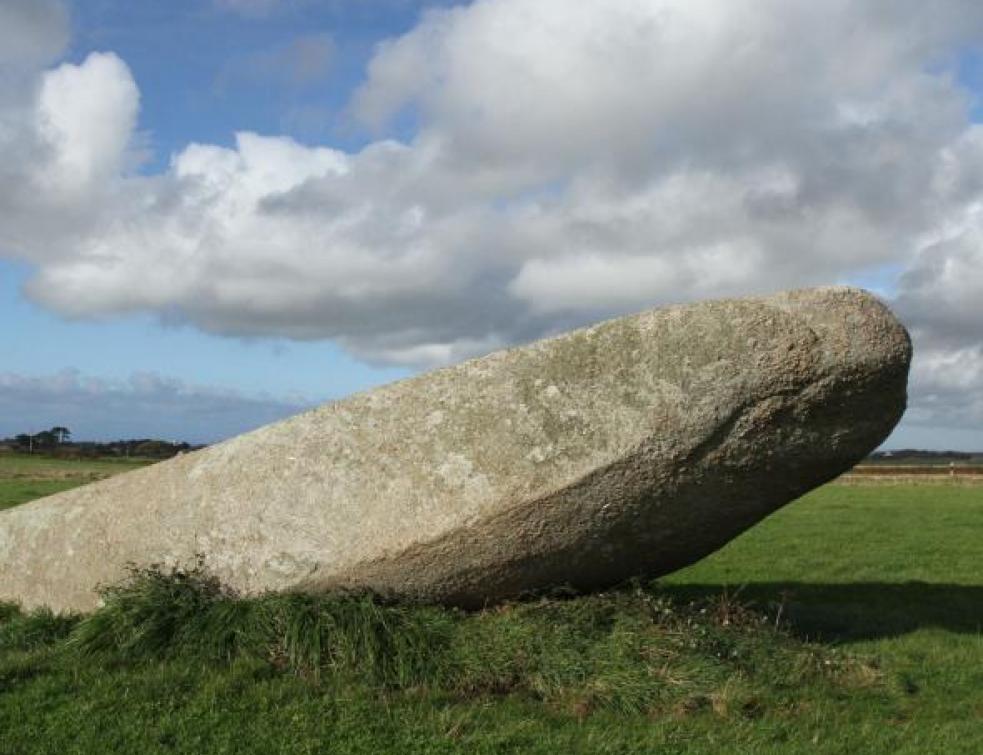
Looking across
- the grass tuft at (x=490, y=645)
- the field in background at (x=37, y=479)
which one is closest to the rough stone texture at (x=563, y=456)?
the grass tuft at (x=490, y=645)

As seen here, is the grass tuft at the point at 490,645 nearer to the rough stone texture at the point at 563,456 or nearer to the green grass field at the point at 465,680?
the green grass field at the point at 465,680

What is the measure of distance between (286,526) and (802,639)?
512cm

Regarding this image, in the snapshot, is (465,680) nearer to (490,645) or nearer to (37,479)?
(490,645)

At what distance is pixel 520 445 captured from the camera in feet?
28.5

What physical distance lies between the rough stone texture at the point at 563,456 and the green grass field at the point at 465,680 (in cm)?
46

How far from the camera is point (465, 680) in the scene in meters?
7.90

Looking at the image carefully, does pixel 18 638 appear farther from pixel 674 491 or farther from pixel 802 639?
pixel 802 639

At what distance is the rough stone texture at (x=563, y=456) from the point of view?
858 centimetres

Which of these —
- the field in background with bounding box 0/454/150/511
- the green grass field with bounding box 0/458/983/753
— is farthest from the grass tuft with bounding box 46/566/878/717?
the field in background with bounding box 0/454/150/511

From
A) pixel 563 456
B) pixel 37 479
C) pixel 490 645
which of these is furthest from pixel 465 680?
pixel 37 479

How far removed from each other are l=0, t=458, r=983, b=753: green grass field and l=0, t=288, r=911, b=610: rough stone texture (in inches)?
17.9

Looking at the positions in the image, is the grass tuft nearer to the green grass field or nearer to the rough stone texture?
the green grass field

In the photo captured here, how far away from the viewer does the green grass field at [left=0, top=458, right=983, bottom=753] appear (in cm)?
701

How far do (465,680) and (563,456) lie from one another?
1957 mm
